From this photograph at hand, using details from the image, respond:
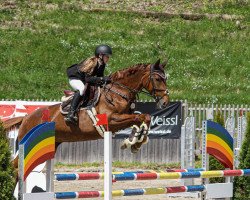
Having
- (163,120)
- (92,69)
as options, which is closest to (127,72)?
(92,69)

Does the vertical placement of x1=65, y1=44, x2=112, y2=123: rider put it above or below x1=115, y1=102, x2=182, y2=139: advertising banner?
below

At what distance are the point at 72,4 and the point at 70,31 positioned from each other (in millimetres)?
3057

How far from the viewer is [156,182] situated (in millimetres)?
17547

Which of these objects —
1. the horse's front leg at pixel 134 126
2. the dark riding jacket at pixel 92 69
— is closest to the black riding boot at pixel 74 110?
the dark riding jacket at pixel 92 69

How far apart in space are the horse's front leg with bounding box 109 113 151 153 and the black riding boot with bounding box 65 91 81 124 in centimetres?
62

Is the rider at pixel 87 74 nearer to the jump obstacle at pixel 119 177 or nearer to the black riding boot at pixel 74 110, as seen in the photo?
the black riding boot at pixel 74 110

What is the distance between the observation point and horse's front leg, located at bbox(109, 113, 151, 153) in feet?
43.7

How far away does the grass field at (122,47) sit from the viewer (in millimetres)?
28156

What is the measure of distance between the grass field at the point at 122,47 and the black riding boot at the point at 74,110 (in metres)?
11.8

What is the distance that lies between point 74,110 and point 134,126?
1310 millimetres

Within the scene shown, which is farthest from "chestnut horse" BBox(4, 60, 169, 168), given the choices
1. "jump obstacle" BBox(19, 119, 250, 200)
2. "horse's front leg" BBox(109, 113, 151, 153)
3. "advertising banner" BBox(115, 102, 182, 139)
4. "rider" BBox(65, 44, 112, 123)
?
"advertising banner" BBox(115, 102, 182, 139)

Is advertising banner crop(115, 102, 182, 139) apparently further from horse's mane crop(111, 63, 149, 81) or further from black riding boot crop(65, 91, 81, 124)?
black riding boot crop(65, 91, 81, 124)

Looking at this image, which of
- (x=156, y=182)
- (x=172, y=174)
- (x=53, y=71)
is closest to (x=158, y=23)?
(x=53, y=71)

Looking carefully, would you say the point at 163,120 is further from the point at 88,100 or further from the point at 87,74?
the point at 87,74
